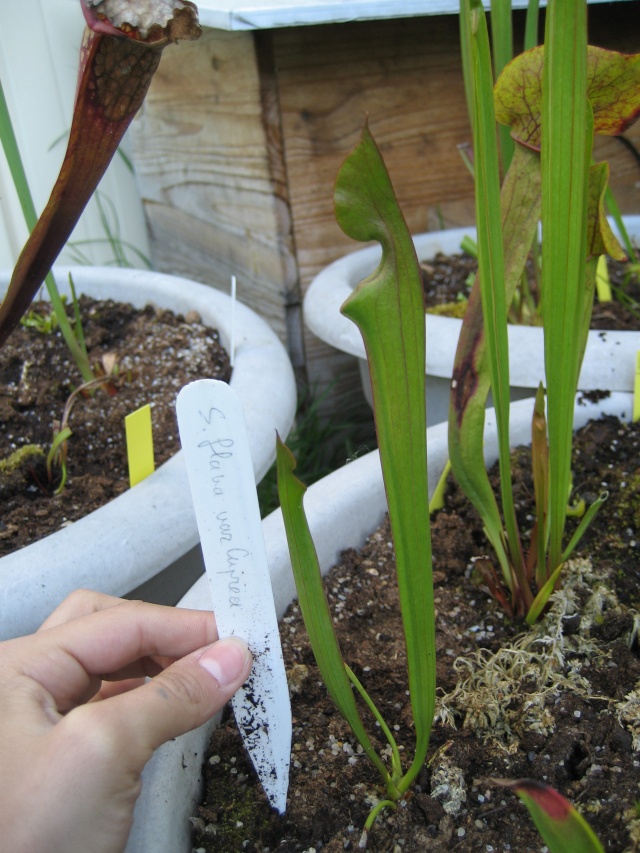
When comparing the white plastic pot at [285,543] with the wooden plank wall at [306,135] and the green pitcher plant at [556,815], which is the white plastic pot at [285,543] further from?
the wooden plank wall at [306,135]

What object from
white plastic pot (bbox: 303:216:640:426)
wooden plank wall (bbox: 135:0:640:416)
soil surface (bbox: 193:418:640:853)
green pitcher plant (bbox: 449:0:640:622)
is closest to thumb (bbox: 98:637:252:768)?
soil surface (bbox: 193:418:640:853)

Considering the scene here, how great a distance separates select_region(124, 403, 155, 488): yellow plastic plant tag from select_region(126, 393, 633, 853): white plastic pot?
0.44 ft

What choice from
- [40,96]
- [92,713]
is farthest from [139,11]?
[40,96]

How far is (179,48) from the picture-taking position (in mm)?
1243

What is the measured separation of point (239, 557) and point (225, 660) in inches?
2.3

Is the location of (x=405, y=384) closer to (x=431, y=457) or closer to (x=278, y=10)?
(x=431, y=457)

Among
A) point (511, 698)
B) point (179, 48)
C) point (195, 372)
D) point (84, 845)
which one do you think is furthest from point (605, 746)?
point (179, 48)

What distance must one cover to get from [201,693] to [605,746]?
0.26 meters

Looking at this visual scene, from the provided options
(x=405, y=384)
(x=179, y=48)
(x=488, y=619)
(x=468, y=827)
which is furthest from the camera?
(x=179, y=48)

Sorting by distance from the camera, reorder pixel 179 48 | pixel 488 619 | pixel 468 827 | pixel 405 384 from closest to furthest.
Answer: pixel 405 384
pixel 468 827
pixel 488 619
pixel 179 48

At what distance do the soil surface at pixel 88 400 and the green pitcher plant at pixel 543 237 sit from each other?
1.26 ft

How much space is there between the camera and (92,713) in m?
0.36

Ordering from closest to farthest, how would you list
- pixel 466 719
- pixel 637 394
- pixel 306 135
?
1. pixel 466 719
2. pixel 637 394
3. pixel 306 135

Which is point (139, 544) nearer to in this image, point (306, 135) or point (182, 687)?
point (182, 687)
